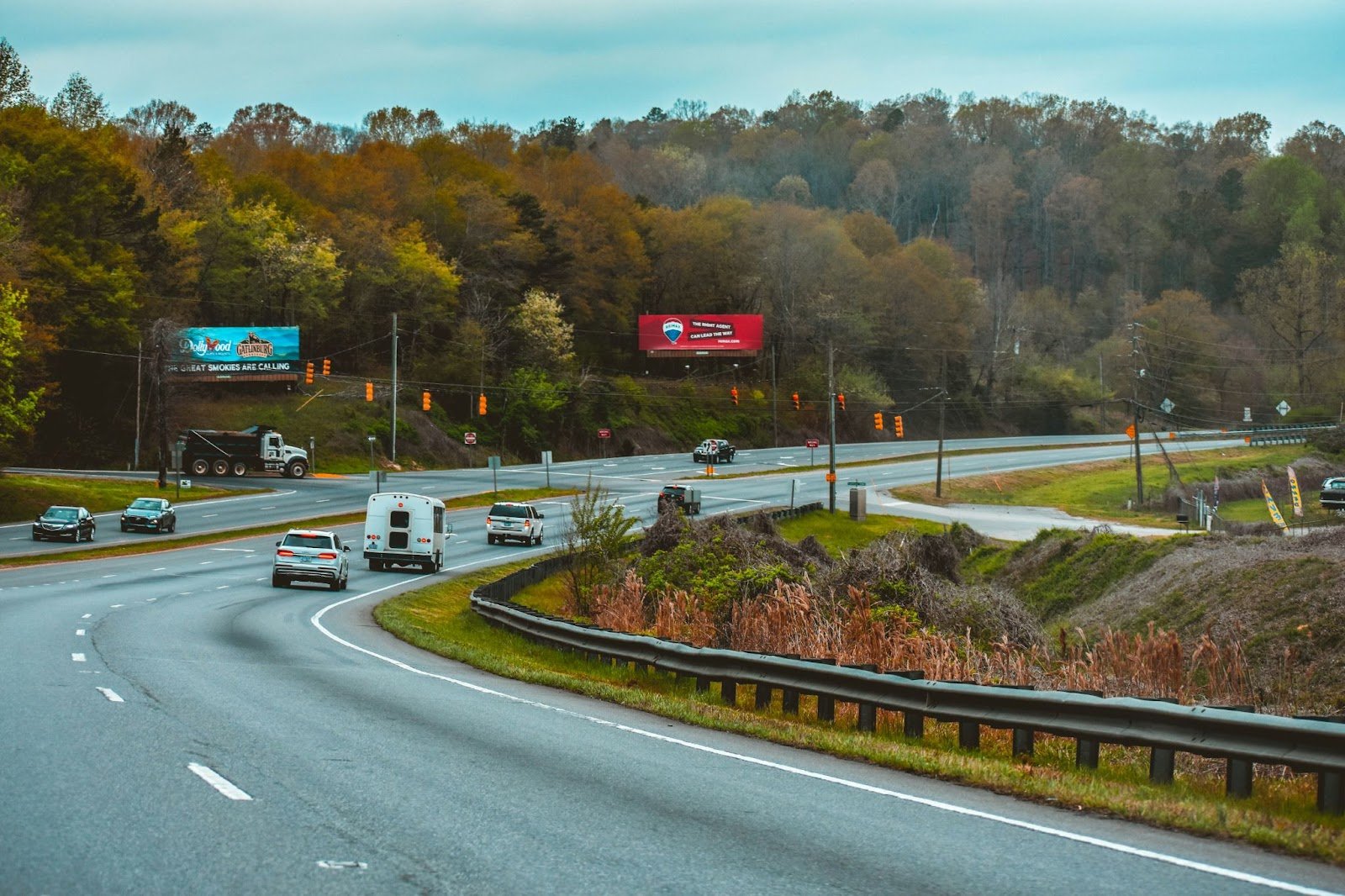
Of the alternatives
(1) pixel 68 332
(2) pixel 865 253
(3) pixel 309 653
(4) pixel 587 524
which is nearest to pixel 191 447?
(1) pixel 68 332

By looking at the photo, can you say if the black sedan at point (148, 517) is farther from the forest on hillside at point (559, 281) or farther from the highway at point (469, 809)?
the highway at point (469, 809)

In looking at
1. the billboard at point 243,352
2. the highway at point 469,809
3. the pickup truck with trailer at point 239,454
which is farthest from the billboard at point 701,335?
the highway at point 469,809

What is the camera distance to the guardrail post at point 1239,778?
9.87 m

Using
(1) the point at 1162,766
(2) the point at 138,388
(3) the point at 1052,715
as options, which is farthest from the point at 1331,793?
(2) the point at 138,388

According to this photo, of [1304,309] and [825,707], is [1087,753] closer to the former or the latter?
[825,707]

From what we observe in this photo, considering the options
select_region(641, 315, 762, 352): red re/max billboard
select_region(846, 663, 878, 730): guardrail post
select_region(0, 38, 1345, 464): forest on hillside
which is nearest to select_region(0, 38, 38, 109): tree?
select_region(0, 38, 1345, 464): forest on hillside

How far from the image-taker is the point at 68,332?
8150 cm

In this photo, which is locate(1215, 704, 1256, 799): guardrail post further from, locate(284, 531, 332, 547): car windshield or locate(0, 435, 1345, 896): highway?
locate(284, 531, 332, 547): car windshield

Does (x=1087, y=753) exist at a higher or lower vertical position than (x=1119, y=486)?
higher

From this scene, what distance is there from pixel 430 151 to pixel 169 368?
65144 mm

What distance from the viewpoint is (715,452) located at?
9794 cm

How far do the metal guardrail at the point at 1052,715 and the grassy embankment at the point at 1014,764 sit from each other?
0.68 ft

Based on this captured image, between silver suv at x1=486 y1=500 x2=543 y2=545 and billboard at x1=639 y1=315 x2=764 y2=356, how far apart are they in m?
56.3

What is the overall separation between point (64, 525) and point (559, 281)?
2779 inches
